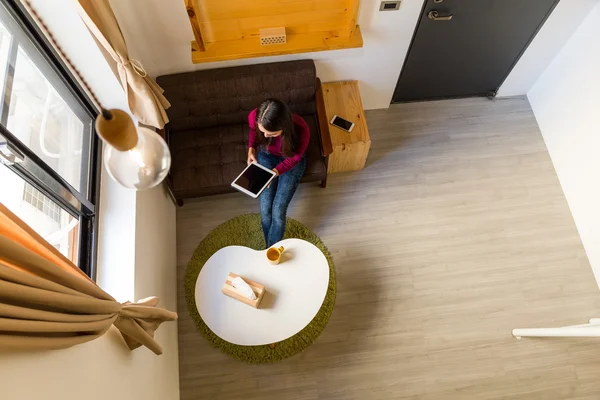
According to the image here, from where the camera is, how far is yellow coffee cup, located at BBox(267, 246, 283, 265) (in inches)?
108

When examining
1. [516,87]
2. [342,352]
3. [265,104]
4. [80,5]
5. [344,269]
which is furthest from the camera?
[516,87]

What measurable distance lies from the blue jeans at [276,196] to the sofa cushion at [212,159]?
131 mm

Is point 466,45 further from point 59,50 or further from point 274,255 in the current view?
point 59,50

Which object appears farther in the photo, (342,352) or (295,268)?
(342,352)

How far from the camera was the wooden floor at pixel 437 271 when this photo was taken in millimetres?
2992

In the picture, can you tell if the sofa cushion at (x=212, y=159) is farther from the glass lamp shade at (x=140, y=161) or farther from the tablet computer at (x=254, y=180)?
the glass lamp shade at (x=140, y=161)

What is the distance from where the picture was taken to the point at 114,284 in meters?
2.41

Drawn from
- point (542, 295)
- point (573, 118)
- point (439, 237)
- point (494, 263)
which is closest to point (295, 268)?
point (439, 237)

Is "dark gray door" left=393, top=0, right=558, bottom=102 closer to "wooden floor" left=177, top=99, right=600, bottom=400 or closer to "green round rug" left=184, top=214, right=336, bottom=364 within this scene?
"wooden floor" left=177, top=99, right=600, bottom=400

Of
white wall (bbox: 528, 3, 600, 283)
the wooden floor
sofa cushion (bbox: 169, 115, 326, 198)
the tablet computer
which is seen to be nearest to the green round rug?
the wooden floor

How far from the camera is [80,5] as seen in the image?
1994 mm

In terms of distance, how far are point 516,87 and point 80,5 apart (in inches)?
137

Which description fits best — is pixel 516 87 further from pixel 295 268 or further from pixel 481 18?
pixel 295 268

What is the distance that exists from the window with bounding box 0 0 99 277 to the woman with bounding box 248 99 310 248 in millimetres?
1014
